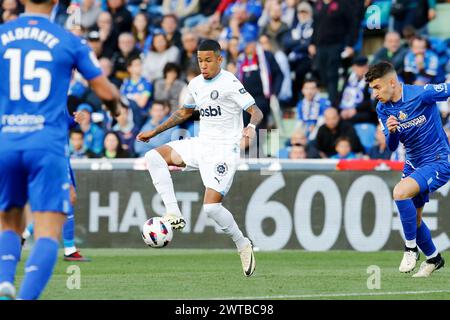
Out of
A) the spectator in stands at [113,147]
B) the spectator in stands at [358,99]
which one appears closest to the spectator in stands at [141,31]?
the spectator in stands at [113,147]

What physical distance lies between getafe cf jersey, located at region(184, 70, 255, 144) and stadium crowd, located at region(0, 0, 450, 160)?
537cm

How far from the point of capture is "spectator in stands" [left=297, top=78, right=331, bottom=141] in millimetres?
19734

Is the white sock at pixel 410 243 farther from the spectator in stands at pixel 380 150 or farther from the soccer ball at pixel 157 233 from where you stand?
the spectator in stands at pixel 380 150

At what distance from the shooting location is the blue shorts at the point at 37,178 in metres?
8.02

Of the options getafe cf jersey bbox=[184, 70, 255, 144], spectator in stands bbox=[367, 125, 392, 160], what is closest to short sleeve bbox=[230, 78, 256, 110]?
getafe cf jersey bbox=[184, 70, 255, 144]

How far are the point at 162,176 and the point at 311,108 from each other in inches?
276

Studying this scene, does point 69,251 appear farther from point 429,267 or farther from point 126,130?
point 126,130

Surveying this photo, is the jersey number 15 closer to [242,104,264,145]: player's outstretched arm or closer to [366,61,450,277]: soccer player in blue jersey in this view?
[242,104,264,145]: player's outstretched arm

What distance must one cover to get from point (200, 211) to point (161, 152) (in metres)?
4.15

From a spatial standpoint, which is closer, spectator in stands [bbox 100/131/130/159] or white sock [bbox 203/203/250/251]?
white sock [bbox 203/203/250/251]

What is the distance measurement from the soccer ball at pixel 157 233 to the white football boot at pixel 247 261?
3.30 feet

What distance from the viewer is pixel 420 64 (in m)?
19.4

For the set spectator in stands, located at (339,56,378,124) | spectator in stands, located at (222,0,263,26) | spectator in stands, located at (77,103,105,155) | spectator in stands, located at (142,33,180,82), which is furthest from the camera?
spectator in stands, located at (222,0,263,26)
